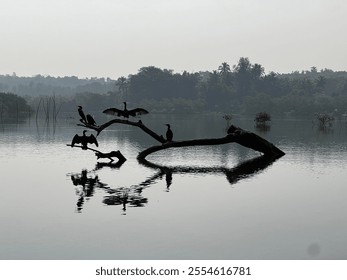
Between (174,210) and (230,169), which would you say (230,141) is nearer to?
(230,169)

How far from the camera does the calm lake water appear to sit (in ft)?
58.3

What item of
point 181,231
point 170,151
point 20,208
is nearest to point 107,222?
point 181,231

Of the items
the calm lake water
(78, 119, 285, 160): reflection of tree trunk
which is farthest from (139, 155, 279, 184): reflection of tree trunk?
(78, 119, 285, 160): reflection of tree trunk

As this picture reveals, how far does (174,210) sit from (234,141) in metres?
24.0

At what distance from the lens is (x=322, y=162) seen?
43094mm

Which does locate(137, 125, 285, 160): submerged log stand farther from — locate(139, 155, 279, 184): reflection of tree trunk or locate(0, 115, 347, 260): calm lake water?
locate(139, 155, 279, 184): reflection of tree trunk

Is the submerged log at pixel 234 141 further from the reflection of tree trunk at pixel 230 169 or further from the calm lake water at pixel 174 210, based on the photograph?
the reflection of tree trunk at pixel 230 169

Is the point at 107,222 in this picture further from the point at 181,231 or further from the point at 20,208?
the point at 20,208

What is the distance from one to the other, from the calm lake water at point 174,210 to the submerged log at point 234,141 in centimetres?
209

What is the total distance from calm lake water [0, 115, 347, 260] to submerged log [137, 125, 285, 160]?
2091 millimetres

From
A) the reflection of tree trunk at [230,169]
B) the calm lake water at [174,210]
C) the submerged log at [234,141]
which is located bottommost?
the calm lake water at [174,210]

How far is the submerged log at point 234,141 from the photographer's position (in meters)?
44.8

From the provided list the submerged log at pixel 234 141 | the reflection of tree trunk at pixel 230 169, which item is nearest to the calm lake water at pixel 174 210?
the reflection of tree trunk at pixel 230 169
